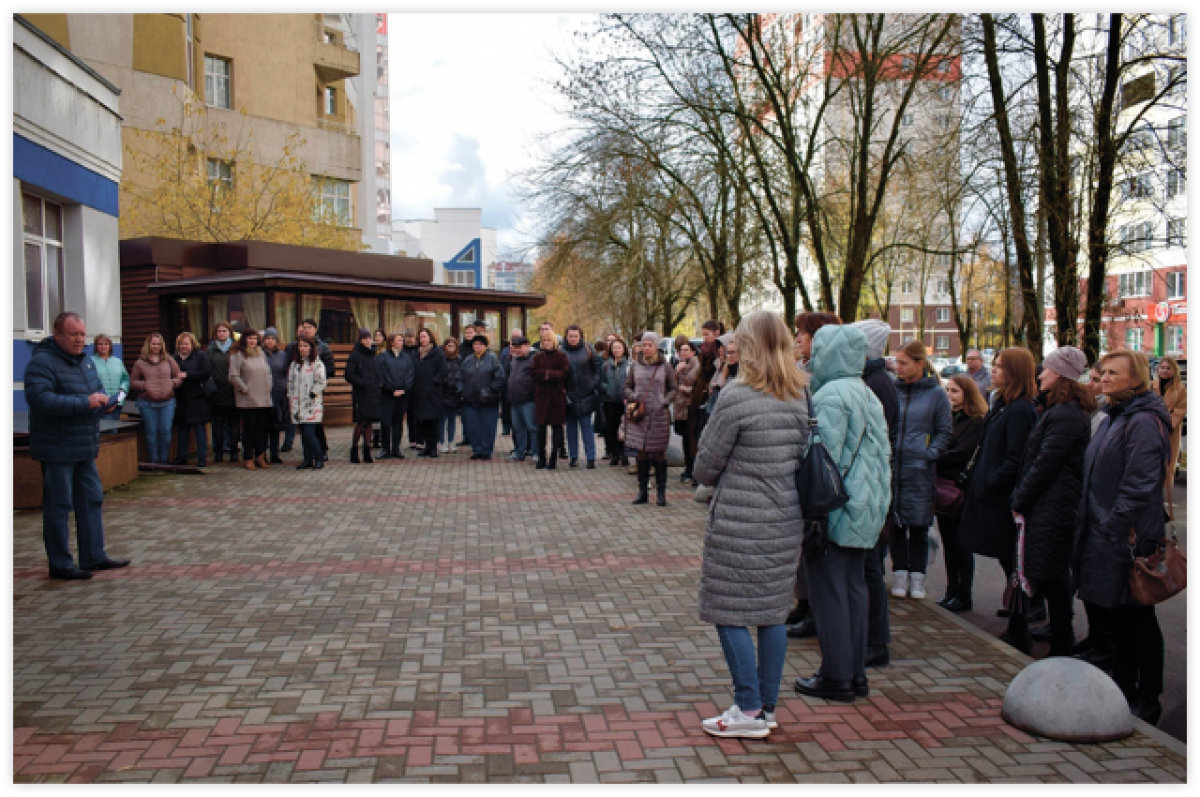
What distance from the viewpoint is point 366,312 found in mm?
22766

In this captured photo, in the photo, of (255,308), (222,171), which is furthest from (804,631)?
(222,171)

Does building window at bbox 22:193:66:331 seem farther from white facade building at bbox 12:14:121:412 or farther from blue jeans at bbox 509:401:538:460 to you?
blue jeans at bbox 509:401:538:460

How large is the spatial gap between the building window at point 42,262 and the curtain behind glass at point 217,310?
6.43 metres

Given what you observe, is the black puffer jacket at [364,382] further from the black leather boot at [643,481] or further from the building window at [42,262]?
the black leather boot at [643,481]

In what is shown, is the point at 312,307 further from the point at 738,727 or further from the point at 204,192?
the point at 738,727

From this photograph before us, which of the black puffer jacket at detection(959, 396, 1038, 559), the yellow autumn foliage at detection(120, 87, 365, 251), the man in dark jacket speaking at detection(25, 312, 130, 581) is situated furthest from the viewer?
the yellow autumn foliage at detection(120, 87, 365, 251)

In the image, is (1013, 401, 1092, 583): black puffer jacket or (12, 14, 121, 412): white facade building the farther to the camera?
(12, 14, 121, 412): white facade building

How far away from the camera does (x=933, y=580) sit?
26.8ft

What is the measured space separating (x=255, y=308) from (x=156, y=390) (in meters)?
8.04

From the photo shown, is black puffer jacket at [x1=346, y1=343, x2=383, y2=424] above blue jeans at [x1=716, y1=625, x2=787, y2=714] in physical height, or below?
above

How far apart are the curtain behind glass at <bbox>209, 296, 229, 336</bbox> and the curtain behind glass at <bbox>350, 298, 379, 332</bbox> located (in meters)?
2.70

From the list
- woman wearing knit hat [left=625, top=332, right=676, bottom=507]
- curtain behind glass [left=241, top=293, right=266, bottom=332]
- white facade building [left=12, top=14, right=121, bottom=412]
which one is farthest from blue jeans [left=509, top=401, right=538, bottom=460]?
curtain behind glass [left=241, top=293, right=266, bottom=332]

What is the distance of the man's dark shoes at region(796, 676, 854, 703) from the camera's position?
4.98m

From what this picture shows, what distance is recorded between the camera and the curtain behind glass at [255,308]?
2094 centimetres
